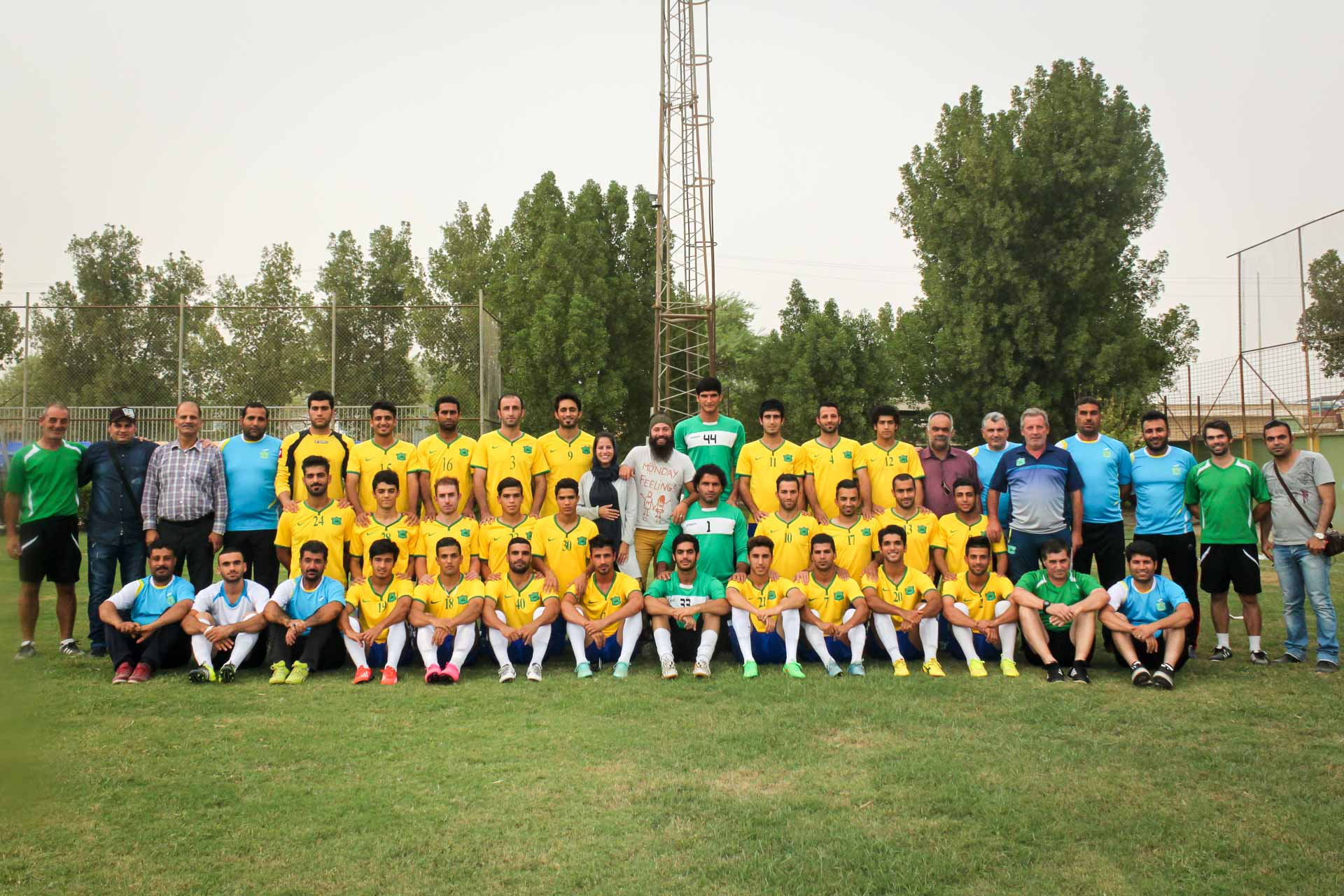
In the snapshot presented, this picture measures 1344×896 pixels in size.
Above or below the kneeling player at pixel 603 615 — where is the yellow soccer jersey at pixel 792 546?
above

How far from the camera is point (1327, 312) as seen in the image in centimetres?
1619

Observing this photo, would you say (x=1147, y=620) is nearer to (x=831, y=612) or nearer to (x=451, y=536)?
(x=831, y=612)

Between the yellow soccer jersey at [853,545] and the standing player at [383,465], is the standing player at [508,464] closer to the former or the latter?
the standing player at [383,465]

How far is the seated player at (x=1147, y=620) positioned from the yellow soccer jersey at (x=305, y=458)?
18.9 ft

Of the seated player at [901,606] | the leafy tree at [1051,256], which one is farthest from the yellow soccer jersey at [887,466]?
the leafy tree at [1051,256]

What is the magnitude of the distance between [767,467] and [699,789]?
387cm

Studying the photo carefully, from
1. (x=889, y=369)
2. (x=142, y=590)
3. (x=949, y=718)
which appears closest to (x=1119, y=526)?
(x=949, y=718)

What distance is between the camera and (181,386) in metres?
16.4

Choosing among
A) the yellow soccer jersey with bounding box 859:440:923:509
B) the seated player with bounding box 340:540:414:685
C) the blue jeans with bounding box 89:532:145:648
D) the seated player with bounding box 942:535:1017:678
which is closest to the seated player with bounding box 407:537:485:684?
the seated player with bounding box 340:540:414:685

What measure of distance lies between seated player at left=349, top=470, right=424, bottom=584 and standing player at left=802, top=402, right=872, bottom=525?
314cm

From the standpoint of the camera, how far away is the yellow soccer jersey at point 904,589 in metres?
7.30

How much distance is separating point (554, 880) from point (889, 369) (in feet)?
93.2

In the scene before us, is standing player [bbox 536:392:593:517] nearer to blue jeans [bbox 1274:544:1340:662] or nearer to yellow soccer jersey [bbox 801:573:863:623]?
yellow soccer jersey [bbox 801:573:863:623]

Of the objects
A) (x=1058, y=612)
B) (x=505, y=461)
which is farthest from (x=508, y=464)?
(x=1058, y=612)
